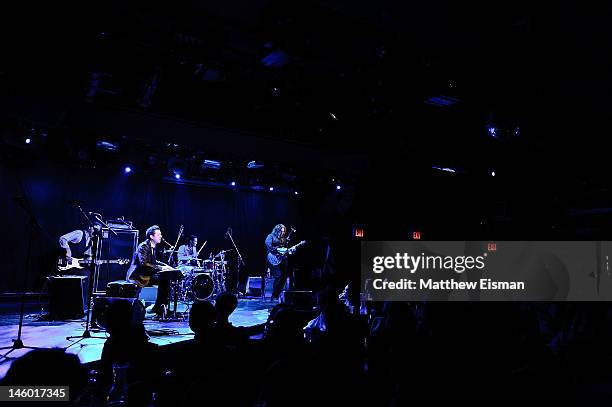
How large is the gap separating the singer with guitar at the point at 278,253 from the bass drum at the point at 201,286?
1959mm

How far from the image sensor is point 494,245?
1373 cm

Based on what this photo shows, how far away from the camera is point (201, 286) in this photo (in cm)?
952

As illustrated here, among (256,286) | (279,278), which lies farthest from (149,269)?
(256,286)

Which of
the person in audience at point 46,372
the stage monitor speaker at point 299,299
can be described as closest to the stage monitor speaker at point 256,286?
the stage monitor speaker at point 299,299

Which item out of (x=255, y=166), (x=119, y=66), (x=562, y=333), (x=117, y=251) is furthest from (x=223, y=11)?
(x=117, y=251)

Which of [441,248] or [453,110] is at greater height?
[453,110]

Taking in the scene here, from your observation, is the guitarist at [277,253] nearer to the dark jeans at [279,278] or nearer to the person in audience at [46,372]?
the dark jeans at [279,278]

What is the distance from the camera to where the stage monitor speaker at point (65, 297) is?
7.86m

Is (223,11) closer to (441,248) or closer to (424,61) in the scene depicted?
(424,61)

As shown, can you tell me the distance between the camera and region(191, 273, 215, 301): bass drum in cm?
943

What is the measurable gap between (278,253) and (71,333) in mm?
5350

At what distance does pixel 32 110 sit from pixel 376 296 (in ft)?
21.8

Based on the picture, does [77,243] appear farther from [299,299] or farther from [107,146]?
[299,299]

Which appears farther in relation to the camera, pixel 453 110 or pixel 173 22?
pixel 453 110
